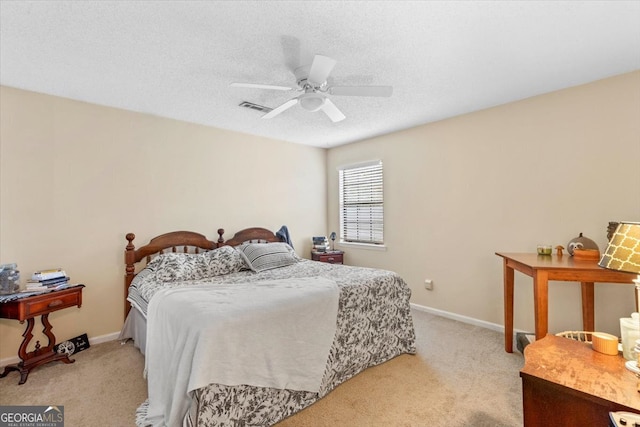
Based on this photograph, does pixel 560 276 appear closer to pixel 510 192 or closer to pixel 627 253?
pixel 627 253

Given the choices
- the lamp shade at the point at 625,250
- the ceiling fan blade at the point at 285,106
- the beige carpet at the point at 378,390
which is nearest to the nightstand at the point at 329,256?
the beige carpet at the point at 378,390

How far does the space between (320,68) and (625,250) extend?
1810mm

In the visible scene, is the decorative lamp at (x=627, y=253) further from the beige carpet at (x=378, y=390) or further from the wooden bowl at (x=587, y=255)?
the wooden bowl at (x=587, y=255)

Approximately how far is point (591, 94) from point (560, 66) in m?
0.61

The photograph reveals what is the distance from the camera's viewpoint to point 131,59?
2.17 metres

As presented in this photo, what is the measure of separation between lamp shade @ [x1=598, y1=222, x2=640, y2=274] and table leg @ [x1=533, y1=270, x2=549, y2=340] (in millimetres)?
919

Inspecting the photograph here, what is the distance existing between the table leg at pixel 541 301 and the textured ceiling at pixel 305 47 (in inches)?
64.1

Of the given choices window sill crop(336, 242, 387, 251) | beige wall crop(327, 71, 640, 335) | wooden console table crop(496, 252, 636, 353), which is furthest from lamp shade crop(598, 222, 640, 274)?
window sill crop(336, 242, 387, 251)

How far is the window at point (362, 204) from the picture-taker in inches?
175

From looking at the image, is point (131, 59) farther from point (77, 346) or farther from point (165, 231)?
point (77, 346)

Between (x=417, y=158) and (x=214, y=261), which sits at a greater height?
(x=417, y=158)

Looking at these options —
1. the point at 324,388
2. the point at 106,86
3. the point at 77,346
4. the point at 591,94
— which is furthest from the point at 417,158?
the point at 77,346

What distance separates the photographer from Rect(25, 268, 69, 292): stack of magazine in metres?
2.46

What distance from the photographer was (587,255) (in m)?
2.31
